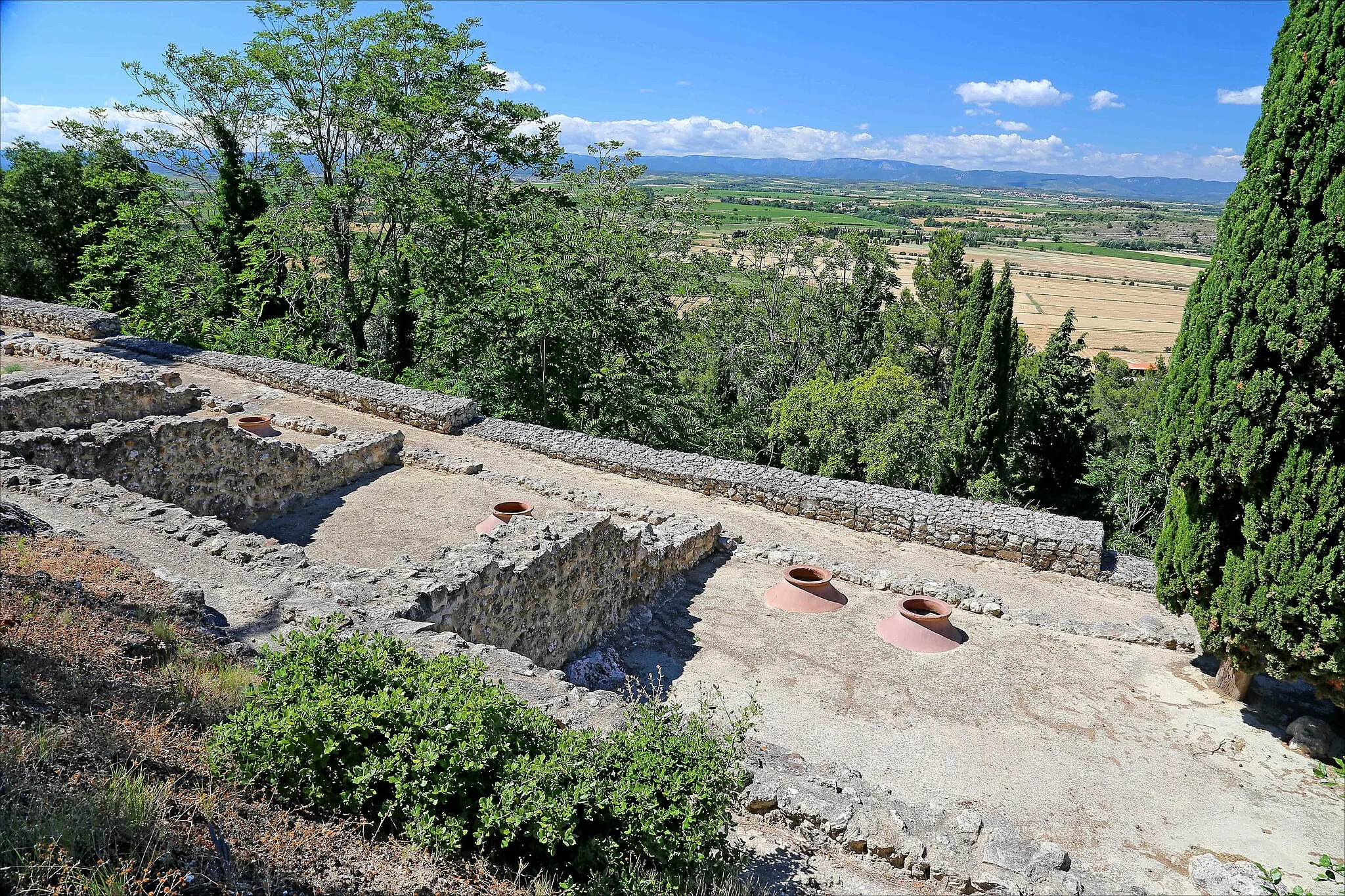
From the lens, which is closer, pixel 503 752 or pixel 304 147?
pixel 503 752

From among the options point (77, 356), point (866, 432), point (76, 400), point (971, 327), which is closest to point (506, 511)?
point (76, 400)

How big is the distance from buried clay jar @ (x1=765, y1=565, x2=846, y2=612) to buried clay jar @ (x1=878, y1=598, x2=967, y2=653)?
756mm

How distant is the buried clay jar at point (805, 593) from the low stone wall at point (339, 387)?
338 inches

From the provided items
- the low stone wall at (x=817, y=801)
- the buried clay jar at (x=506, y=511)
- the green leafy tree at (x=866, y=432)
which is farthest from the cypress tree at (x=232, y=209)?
the low stone wall at (x=817, y=801)

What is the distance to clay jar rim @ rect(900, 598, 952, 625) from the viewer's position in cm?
935

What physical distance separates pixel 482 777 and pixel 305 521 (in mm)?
8451

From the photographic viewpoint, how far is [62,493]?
8.59 m

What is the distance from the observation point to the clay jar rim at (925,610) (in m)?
9.35

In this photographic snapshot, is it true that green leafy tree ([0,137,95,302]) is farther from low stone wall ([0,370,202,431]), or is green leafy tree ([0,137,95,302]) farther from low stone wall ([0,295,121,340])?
low stone wall ([0,370,202,431])

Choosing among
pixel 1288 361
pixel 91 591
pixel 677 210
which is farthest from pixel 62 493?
pixel 677 210

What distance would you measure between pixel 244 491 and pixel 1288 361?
507 inches

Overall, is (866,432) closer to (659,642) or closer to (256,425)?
(659,642)

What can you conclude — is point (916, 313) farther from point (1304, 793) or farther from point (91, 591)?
point (91, 591)

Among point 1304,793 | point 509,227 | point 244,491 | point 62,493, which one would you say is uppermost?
point 509,227
